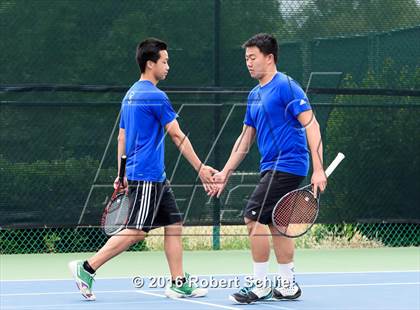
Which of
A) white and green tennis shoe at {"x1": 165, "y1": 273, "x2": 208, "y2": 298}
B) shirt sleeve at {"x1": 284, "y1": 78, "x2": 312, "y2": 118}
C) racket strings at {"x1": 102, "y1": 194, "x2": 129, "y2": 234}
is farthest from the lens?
racket strings at {"x1": 102, "y1": 194, "x2": 129, "y2": 234}

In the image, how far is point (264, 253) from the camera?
265 inches

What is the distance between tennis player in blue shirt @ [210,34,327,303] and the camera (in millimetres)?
6660

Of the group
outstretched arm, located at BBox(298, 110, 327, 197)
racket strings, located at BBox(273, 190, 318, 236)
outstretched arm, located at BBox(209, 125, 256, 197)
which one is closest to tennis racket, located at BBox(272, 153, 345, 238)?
racket strings, located at BBox(273, 190, 318, 236)

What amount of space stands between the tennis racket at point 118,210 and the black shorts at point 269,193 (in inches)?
33.7

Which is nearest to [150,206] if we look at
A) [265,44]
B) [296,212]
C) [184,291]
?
[184,291]

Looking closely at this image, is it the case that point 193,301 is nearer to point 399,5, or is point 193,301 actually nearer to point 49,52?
point 49,52

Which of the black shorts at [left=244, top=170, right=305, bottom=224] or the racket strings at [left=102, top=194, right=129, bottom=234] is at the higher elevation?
the black shorts at [left=244, top=170, right=305, bottom=224]

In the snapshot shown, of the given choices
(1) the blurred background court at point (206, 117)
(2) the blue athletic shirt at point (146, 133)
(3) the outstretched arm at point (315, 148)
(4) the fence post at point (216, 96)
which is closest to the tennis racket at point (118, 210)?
(2) the blue athletic shirt at point (146, 133)

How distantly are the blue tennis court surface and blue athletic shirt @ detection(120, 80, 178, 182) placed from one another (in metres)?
0.83

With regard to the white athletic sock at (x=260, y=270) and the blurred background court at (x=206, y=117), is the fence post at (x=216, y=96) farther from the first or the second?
the white athletic sock at (x=260, y=270)

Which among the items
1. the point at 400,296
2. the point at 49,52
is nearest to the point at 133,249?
the point at 49,52

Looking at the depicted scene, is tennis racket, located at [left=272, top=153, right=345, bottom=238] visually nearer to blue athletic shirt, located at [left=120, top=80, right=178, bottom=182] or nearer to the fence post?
blue athletic shirt, located at [left=120, top=80, right=178, bottom=182]

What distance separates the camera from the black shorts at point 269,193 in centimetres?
668

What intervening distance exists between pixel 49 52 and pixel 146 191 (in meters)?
3.13
